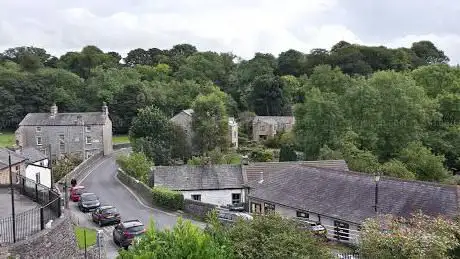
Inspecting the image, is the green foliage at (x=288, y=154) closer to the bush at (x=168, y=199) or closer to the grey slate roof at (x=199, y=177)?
the grey slate roof at (x=199, y=177)

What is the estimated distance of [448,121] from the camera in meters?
55.9

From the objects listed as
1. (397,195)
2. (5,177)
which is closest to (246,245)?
(397,195)

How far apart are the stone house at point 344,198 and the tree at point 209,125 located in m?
25.9

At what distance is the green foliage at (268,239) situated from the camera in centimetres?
1511

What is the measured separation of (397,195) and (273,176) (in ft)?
32.7

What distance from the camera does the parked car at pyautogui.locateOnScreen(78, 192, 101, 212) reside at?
114 ft

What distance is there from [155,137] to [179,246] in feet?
140

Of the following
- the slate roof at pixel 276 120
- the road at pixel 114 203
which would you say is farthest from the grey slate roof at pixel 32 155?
the slate roof at pixel 276 120

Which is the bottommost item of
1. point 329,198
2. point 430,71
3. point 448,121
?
point 329,198

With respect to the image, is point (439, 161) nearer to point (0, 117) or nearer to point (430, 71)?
point (430, 71)

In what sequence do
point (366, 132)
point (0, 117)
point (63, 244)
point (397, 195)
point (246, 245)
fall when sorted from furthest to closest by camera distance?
A: 1. point (0, 117)
2. point (366, 132)
3. point (397, 195)
4. point (63, 244)
5. point (246, 245)

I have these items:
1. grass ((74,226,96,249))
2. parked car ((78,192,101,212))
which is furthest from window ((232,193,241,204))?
grass ((74,226,96,249))

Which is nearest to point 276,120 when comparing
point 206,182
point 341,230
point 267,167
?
point 267,167

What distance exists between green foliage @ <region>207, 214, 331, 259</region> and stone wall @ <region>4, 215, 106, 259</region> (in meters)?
5.22
